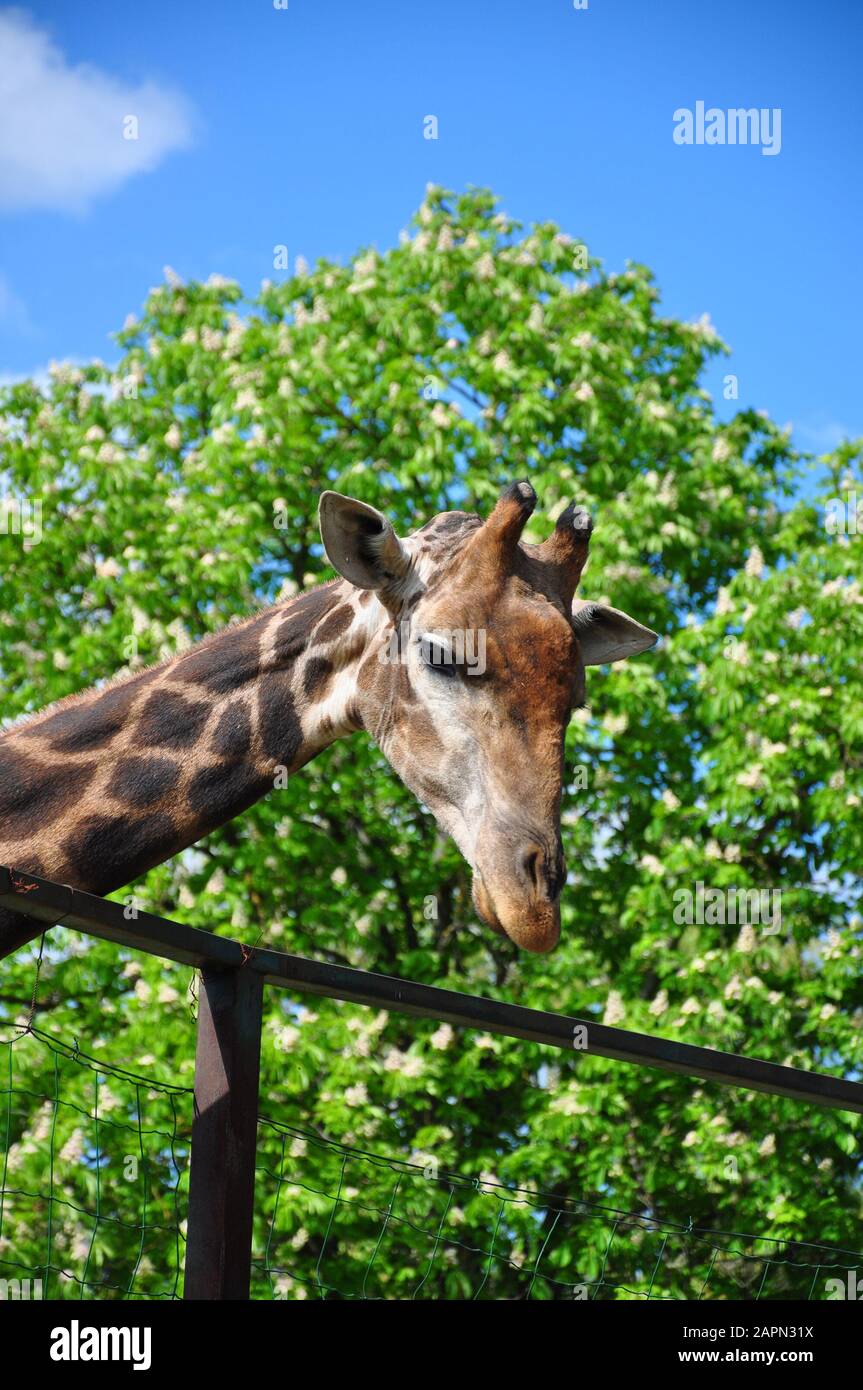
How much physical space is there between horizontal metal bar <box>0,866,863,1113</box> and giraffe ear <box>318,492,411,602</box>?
1118mm

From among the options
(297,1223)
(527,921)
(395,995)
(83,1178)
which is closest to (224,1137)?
(395,995)

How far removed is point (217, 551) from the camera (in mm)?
10141

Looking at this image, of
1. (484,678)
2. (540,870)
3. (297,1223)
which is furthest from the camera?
(297,1223)

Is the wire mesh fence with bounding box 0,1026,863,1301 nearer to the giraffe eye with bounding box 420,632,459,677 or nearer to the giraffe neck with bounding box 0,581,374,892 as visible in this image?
the giraffe neck with bounding box 0,581,374,892

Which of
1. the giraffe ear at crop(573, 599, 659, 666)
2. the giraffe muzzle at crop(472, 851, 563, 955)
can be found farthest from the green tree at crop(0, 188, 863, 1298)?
the giraffe muzzle at crop(472, 851, 563, 955)

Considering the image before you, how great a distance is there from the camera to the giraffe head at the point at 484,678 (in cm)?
319

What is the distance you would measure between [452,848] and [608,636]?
6.22 m

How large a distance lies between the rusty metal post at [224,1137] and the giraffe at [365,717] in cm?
63

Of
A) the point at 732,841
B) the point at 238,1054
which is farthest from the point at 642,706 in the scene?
the point at 238,1054

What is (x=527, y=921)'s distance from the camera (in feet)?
10.1

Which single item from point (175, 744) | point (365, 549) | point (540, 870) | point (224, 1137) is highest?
point (365, 549)

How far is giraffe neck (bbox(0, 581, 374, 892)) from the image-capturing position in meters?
3.47

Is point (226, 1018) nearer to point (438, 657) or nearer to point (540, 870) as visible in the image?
point (540, 870)
